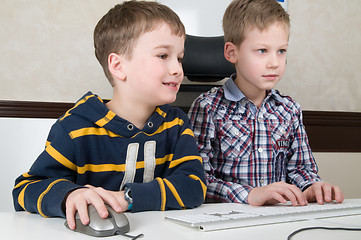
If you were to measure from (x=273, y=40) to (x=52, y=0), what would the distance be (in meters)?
1.08

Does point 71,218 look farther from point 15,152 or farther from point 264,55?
point 15,152

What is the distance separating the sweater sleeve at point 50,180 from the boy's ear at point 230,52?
0.66m

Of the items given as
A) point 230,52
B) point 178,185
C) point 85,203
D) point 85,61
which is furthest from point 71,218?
point 85,61

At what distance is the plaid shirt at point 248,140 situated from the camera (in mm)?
1242

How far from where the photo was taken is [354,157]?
87.0 inches

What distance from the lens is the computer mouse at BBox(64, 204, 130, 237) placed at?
1.93 feet

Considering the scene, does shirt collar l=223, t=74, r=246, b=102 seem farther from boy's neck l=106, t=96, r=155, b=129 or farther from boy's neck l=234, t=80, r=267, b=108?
boy's neck l=106, t=96, r=155, b=129

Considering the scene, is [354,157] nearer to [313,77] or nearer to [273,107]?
[313,77]

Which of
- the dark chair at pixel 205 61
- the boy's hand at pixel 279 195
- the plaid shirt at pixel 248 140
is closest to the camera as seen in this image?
the boy's hand at pixel 279 195

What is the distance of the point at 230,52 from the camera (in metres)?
1.32

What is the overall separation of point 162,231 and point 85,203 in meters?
0.14

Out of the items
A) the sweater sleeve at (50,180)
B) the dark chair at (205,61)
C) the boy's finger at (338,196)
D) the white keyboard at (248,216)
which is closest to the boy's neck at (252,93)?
the dark chair at (205,61)

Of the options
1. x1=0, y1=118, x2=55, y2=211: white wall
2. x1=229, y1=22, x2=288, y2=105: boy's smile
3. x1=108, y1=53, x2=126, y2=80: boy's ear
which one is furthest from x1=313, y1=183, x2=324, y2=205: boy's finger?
x1=0, y1=118, x2=55, y2=211: white wall

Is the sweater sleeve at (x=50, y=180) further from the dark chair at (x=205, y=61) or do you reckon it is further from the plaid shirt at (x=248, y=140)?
the dark chair at (x=205, y=61)
